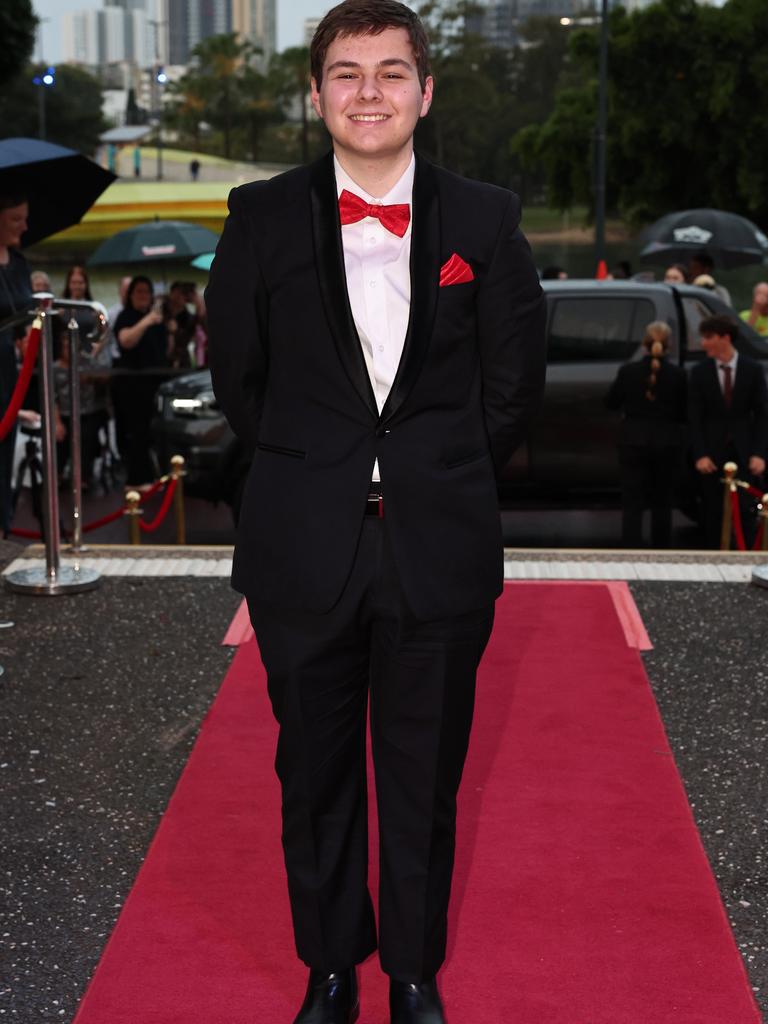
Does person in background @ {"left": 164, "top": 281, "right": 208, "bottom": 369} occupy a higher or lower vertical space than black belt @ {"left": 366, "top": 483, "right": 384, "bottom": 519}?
lower

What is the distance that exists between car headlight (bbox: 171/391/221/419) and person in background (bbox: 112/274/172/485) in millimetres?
1484

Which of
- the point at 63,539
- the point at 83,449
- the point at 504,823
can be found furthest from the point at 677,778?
the point at 83,449

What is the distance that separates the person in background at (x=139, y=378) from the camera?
11.8 metres

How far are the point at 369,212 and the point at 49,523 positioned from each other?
4.21 m

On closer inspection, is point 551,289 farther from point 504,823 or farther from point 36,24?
point 36,24

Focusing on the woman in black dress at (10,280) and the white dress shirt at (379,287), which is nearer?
the white dress shirt at (379,287)

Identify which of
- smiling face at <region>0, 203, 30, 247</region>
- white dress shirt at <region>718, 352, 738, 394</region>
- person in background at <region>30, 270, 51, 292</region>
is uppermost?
smiling face at <region>0, 203, 30, 247</region>

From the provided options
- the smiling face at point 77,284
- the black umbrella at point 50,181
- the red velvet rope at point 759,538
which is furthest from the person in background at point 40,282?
the red velvet rope at point 759,538

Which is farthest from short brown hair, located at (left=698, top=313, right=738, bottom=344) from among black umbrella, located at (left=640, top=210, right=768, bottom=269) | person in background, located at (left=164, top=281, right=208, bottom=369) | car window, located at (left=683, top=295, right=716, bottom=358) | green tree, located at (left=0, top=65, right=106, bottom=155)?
green tree, located at (left=0, top=65, right=106, bottom=155)

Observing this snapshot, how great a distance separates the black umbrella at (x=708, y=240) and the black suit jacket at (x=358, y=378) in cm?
1416

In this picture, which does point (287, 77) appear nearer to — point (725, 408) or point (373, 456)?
point (725, 408)

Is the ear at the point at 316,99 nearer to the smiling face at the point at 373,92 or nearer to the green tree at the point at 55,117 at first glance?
the smiling face at the point at 373,92

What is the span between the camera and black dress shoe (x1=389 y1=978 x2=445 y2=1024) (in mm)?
3111

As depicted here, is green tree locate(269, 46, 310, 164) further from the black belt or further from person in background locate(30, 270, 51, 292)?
the black belt
